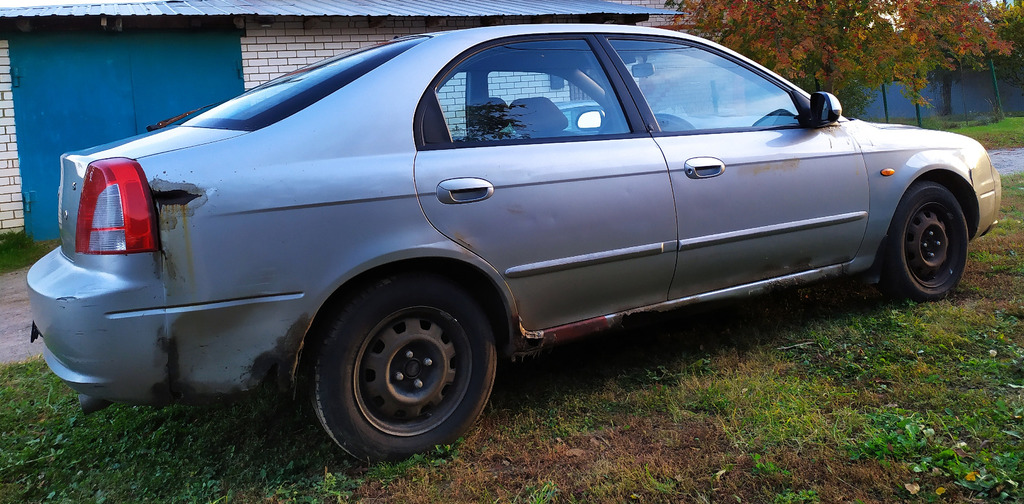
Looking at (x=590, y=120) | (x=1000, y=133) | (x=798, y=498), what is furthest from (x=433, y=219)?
(x=1000, y=133)

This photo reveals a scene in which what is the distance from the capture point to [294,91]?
2793 mm

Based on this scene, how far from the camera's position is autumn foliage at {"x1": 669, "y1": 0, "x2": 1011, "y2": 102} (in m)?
8.12

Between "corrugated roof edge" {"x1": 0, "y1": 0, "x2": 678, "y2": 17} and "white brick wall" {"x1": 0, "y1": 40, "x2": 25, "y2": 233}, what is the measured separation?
90 cm

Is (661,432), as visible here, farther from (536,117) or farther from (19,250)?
(19,250)

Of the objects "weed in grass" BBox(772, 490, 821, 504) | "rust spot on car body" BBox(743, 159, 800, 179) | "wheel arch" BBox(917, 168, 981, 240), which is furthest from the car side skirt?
"weed in grass" BBox(772, 490, 821, 504)

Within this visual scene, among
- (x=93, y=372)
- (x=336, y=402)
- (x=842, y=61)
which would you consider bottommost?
(x=336, y=402)

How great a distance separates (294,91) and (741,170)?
193 centimetres

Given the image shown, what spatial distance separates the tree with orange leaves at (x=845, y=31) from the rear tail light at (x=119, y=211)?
282 inches

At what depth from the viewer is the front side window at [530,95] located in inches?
113

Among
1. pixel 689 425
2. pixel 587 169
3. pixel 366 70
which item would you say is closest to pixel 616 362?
pixel 689 425

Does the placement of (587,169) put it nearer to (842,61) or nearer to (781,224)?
(781,224)

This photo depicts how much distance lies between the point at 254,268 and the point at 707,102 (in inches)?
90.4

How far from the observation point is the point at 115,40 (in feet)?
27.9

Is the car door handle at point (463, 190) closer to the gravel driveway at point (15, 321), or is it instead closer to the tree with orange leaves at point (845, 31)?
the gravel driveway at point (15, 321)
